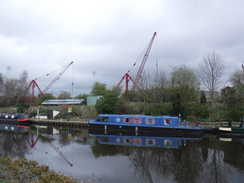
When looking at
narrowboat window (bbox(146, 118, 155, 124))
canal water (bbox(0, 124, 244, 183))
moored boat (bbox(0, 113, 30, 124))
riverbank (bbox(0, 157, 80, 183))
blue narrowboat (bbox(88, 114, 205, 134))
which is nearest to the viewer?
riverbank (bbox(0, 157, 80, 183))

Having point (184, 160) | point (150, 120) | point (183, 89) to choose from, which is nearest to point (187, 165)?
point (184, 160)

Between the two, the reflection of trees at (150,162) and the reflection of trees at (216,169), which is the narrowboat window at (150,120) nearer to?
the reflection of trees at (150,162)

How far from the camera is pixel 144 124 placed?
28.4 metres

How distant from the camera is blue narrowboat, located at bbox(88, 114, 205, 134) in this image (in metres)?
26.5

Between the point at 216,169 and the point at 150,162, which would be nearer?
the point at 216,169

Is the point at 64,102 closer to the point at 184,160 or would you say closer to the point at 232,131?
the point at 232,131

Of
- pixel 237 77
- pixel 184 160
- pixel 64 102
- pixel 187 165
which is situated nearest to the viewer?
pixel 187 165

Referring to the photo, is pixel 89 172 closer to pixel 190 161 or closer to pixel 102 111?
pixel 190 161

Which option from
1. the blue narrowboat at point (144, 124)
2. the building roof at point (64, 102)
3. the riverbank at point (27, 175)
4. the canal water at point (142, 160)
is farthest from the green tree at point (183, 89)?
the riverbank at point (27, 175)

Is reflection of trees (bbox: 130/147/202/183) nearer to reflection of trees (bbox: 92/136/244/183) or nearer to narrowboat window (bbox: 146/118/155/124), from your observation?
reflection of trees (bbox: 92/136/244/183)

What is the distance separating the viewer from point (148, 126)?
28.0 m

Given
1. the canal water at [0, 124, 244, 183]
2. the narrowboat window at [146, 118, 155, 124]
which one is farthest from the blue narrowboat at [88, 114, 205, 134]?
the canal water at [0, 124, 244, 183]

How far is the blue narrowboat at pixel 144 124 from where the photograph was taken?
26.5m

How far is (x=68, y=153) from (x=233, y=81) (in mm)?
39957
